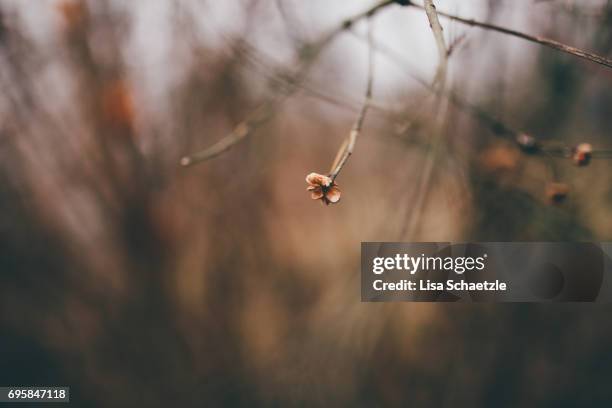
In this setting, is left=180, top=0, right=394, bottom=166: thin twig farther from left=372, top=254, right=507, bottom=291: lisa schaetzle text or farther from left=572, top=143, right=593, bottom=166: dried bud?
left=372, top=254, right=507, bottom=291: lisa schaetzle text

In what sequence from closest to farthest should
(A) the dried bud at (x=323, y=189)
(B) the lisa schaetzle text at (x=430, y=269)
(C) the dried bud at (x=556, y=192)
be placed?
(A) the dried bud at (x=323, y=189) → (C) the dried bud at (x=556, y=192) → (B) the lisa schaetzle text at (x=430, y=269)

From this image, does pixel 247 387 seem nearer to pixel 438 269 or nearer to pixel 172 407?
pixel 172 407

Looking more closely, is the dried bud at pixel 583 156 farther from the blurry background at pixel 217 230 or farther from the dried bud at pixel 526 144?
the blurry background at pixel 217 230

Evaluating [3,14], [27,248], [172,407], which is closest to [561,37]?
[3,14]

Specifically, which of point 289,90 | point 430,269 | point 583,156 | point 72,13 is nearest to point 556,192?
point 583,156

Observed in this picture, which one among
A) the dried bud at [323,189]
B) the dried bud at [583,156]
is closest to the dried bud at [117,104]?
the dried bud at [323,189]

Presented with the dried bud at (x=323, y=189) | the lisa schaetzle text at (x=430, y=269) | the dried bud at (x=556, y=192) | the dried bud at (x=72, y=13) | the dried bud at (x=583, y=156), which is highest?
the dried bud at (x=72, y=13)

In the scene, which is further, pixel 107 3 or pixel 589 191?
pixel 107 3
